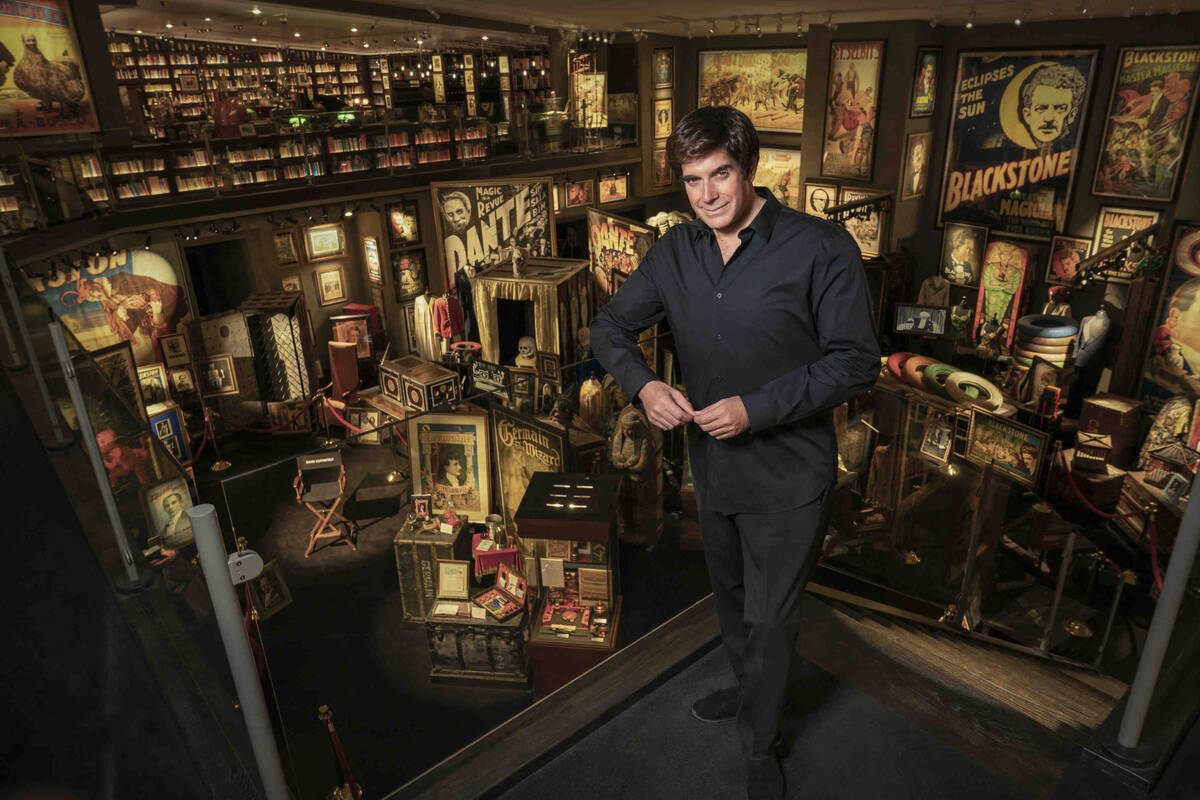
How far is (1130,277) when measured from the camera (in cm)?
911

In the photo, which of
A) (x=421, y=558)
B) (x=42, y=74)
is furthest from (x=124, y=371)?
(x=421, y=558)

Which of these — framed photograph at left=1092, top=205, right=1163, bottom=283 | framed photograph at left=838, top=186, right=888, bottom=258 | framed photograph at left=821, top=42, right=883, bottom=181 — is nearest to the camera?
framed photograph at left=1092, top=205, right=1163, bottom=283

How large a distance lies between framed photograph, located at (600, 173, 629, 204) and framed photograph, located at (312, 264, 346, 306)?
16.8ft

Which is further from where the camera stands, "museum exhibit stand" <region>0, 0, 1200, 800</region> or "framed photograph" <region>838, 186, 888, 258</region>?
"framed photograph" <region>838, 186, 888, 258</region>

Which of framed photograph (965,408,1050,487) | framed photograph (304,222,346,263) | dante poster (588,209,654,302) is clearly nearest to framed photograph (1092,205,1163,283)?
dante poster (588,209,654,302)

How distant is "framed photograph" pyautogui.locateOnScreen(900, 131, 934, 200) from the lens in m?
10.9

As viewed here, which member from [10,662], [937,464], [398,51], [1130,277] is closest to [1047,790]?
[937,464]

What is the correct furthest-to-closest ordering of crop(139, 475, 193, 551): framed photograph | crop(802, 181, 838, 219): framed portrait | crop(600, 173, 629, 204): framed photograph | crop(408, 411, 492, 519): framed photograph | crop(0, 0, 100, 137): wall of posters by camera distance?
crop(600, 173, 629, 204): framed photograph, crop(802, 181, 838, 219): framed portrait, crop(0, 0, 100, 137): wall of posters, crop(408, 411, 492, 519): framed photograph, crop(139, 475, 193, 551): framed photograph

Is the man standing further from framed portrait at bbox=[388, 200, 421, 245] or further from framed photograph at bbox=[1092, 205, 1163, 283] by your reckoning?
framed portrait at bbox=[388, 200, 421, 245]

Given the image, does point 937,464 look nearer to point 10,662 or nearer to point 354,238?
point 10,662

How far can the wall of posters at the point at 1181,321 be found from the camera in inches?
333

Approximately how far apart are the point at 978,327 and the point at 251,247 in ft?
34.2

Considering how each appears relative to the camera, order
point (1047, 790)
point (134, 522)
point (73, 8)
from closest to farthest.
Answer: point (1047, 790), point (134, 522), point (73, 8)

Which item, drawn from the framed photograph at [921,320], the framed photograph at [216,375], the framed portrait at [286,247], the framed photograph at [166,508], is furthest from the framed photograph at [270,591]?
the framed portrait at [286,247]
